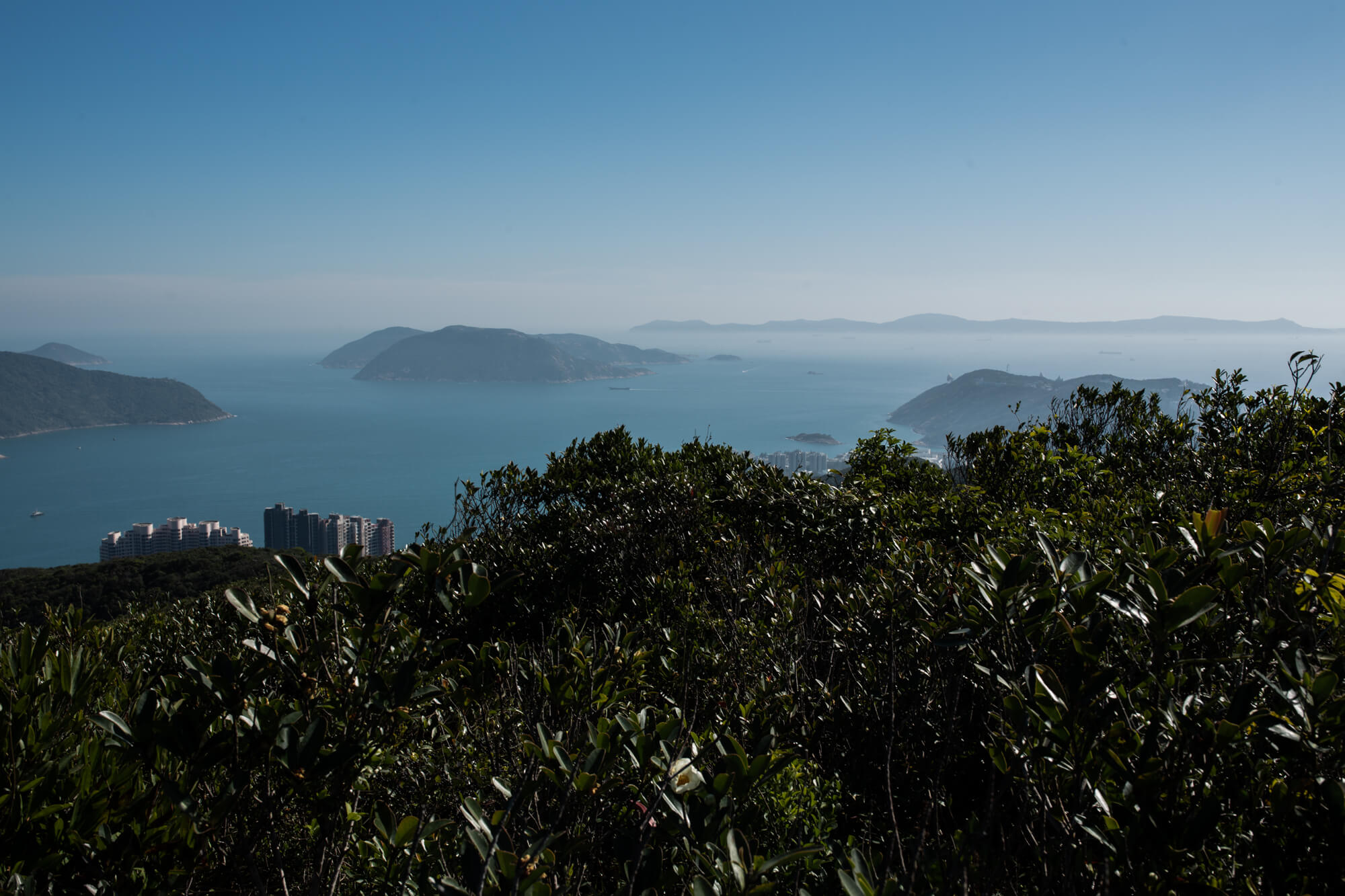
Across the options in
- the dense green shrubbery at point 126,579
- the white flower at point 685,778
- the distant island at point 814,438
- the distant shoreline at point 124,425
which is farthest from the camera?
the distant shoreline at point 124,425

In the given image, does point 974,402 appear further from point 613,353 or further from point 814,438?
point 613,353

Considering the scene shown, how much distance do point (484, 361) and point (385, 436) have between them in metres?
70.6

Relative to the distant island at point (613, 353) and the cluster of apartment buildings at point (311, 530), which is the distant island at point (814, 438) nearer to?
the cluster of apartment buildings at point (311, 530)

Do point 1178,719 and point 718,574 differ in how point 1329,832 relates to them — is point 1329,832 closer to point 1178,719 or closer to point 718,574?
point 1178,719

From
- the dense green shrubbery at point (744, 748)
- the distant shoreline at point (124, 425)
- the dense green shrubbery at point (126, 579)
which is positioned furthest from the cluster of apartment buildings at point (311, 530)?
the distant shoreline at point (124, 425)

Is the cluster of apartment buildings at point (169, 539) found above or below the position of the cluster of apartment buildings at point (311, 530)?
below

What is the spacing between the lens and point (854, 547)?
4504mm

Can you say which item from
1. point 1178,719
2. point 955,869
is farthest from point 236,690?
point 1178,719

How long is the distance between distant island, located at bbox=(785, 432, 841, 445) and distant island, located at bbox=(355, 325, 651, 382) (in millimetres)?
79624

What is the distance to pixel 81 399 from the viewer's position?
10512 cm

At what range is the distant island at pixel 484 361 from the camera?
15162cm

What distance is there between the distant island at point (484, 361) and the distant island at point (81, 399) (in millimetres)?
51817

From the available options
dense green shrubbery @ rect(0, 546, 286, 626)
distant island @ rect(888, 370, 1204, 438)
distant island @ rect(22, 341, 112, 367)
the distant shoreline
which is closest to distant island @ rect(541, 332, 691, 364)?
the distant shoreline

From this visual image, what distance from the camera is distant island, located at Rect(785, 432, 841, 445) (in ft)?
232
